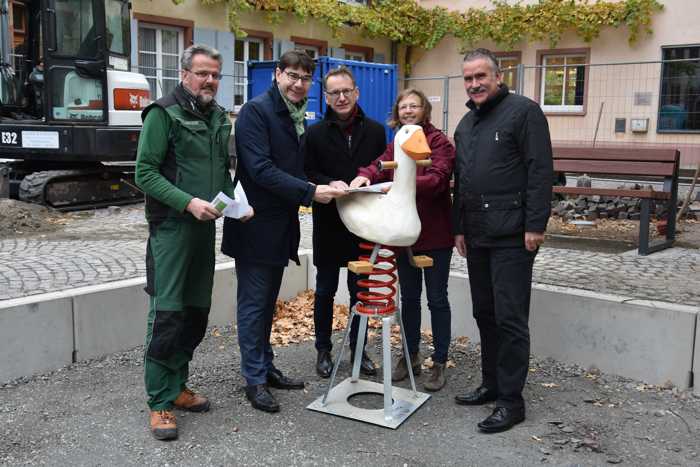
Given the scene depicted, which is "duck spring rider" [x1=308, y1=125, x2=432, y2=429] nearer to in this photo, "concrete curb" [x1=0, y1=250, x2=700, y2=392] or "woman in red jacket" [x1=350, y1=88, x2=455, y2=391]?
"woman in red jacket" [x1=350, y1=88, x2=455, y2=391]

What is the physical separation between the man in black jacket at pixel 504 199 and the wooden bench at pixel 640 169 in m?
3.77

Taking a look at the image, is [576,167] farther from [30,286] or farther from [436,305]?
[30,286]

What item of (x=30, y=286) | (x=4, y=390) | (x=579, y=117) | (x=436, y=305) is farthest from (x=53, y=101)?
(x=579, y=117)

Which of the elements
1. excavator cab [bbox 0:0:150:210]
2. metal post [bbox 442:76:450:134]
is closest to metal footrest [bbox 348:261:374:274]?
excavator cab [bbox 0:0:150:210]

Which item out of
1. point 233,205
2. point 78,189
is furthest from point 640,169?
point 78,189

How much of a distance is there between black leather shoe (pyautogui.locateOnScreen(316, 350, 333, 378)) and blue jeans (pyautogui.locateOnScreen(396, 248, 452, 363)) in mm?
547

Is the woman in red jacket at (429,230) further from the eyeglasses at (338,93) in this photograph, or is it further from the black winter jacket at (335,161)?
the eyeglasses at (338,93)

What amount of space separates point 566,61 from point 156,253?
1739 cm

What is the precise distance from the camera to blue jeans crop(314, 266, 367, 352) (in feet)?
15.3

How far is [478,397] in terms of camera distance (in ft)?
14.0

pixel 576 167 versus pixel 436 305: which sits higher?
pixel 576 167

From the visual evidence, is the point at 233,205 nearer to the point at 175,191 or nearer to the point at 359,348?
the point at 175,191

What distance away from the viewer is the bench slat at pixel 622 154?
787 cm

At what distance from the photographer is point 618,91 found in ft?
49.7
